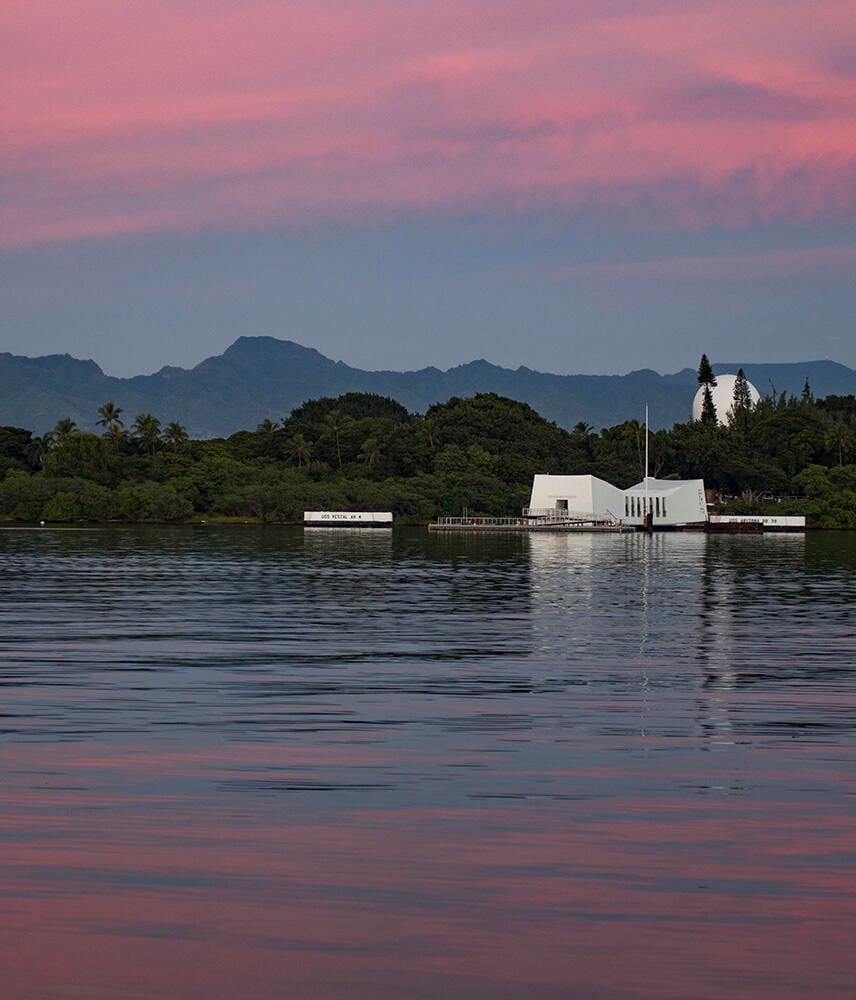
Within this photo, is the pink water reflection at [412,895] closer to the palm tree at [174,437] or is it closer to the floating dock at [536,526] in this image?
the floating dock at [536,526]

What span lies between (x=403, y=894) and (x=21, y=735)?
28.6 feet

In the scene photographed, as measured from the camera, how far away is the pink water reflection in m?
8.80

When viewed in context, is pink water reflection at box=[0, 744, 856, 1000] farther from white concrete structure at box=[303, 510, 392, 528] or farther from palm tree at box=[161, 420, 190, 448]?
palm tree at box=[161, 420, 190, 448]

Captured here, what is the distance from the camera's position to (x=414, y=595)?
49281 mm

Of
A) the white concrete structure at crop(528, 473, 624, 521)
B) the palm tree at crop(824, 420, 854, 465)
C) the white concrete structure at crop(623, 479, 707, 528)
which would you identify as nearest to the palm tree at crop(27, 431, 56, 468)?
the white concrete structure at crop(528, 473, 624, 521)

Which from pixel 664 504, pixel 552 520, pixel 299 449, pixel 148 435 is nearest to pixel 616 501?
pixel 664 504

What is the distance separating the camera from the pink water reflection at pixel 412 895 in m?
8.80

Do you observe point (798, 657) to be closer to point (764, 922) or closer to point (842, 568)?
point (764, 922)

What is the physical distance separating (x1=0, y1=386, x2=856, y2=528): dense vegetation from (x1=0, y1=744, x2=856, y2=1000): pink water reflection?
149266 millimetres

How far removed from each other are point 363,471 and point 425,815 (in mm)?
171550

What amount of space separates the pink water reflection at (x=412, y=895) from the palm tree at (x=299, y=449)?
581 ft

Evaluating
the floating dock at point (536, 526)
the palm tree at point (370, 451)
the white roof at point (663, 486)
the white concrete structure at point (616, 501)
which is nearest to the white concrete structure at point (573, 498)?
the white concrete structure at point (616, 501)

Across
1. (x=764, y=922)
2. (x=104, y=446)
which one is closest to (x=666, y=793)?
(x=764, y=922)

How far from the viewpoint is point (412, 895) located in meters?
10.6
